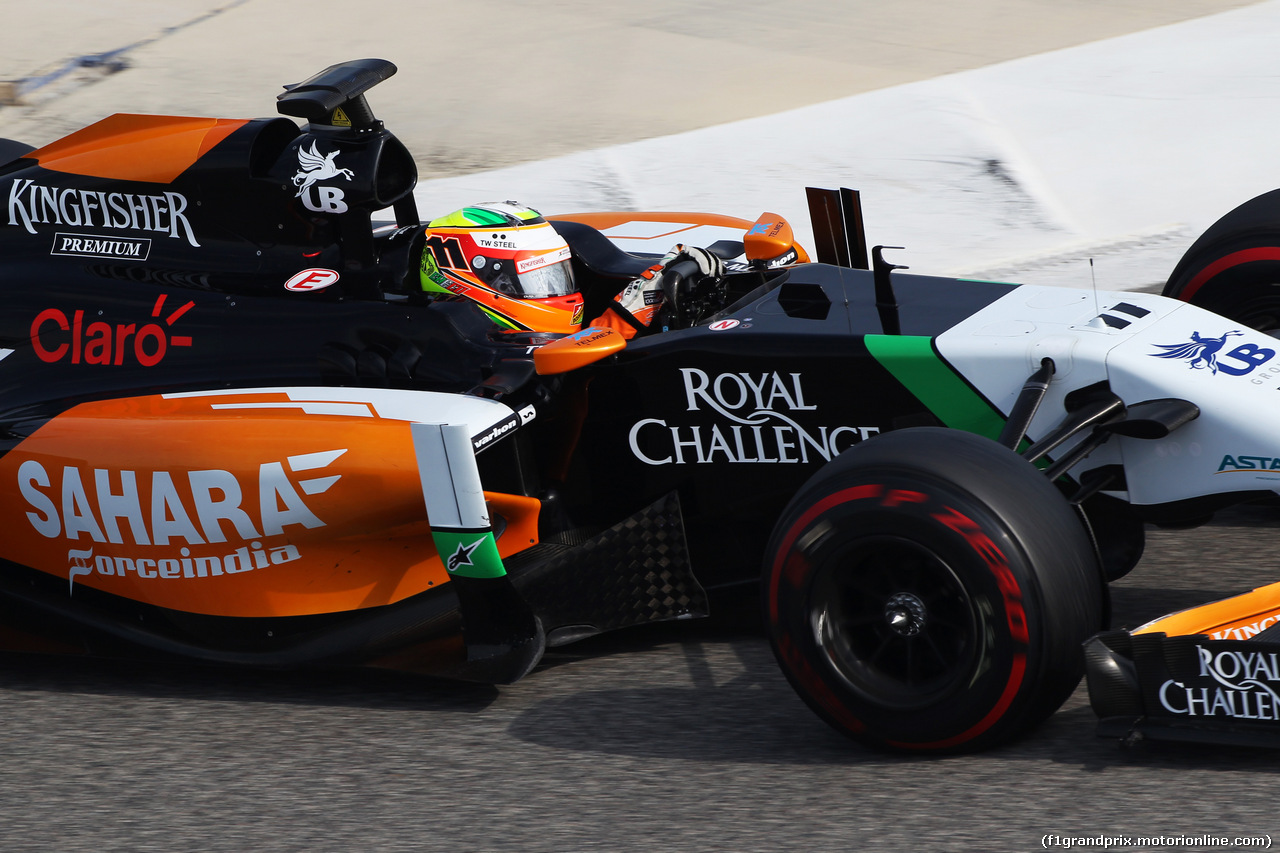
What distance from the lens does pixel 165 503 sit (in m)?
4.07

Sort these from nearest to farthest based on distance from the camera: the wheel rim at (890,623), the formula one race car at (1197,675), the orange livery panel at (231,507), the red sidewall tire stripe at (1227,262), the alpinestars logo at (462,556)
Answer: the formula one race car at (1197,675)
the wheel rim at (890,623)
the alpinestars logo at (462,556)
the orange livery panel at (231,507)
the red sidewall tire stripe at (1227,262)

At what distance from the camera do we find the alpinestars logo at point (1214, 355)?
3.70 m

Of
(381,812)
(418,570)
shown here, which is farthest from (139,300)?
(381,812)

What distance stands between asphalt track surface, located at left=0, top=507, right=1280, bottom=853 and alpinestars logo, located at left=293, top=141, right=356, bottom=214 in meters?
1.38

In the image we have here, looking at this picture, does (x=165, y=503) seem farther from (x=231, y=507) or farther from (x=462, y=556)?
(x=462, y=556)

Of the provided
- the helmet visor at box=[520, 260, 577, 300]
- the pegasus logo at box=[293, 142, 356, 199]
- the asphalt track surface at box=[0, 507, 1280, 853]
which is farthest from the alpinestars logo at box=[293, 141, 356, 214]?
the asphalt track surface at box=[0, 507, 1280, 853]

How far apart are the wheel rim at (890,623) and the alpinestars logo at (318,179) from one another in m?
2.02

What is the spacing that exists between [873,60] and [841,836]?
10998 millimetres

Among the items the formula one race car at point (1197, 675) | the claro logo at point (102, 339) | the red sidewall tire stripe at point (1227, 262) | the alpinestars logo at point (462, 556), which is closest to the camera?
the formula one race car at point (1197, 675)

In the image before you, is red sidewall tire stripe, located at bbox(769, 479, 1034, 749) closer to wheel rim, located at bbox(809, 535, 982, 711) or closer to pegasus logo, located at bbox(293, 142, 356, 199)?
wheel rim, located at bbox(809, 535, 982, 711)

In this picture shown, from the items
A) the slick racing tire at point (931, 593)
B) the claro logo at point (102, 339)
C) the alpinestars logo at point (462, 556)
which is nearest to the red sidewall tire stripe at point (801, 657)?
the slick racing tire at point (931, 593)

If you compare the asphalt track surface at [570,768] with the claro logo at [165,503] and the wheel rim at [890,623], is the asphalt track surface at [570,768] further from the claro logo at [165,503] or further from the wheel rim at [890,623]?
the claro logo at [165,503]

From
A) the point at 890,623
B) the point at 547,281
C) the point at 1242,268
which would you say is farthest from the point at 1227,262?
A: the point at 890,623

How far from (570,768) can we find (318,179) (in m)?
1.99
